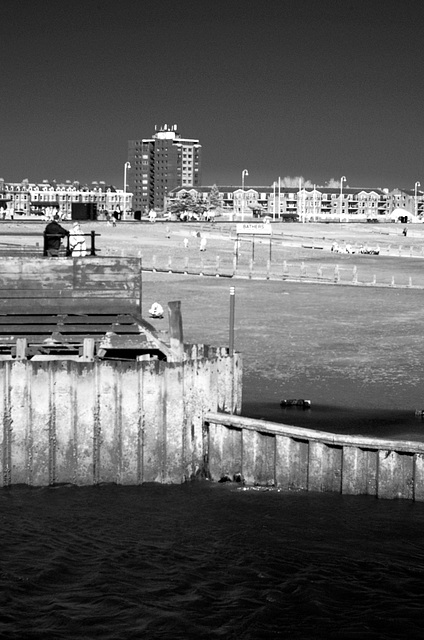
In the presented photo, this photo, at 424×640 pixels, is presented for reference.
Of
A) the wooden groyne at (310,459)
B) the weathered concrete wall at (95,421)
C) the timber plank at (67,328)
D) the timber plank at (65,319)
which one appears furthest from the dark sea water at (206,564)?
the timber plank at (65,319)

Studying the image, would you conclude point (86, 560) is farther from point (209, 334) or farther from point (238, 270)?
point (238, 270)

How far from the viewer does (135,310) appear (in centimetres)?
2078

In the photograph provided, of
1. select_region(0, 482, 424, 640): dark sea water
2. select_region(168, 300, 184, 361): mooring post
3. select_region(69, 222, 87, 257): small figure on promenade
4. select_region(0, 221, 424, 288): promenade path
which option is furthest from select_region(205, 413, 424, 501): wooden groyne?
select_region(0, 221, 424, 288): promenade path

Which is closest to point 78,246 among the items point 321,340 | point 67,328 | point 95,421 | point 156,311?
point 156,311

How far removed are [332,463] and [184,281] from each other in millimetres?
36028

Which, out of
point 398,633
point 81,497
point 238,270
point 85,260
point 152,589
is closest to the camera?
point 398,633

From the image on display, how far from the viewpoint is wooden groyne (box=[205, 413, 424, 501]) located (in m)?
16.3

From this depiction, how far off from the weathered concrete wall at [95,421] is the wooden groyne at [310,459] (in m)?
0.58

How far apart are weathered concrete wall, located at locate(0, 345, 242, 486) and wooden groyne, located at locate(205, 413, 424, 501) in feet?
1.91

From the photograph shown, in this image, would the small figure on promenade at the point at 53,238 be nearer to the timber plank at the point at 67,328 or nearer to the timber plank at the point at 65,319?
the timber plank at the point at 65,319

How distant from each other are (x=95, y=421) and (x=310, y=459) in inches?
127

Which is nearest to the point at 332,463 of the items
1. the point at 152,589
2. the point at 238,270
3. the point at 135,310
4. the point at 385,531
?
the point at 385,531

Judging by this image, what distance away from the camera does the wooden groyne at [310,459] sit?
16328 millimetres

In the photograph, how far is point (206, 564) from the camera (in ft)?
47.0
